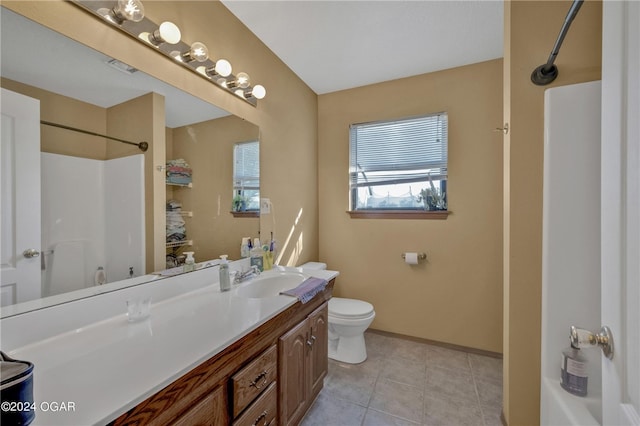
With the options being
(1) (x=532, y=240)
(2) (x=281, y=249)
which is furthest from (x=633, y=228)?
(2) (x=281, y=249)

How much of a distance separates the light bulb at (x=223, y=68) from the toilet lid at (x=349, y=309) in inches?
74.3

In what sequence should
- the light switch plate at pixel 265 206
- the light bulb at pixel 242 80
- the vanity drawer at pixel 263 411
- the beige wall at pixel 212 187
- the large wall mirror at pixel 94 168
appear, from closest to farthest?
the large wall mirror at pixel 94 168, the vanity drawer at pixel 263 411, the beige wall at pixel 212 187, the light bulb at pixel 242 80, the light switch plate at pixel 265 206

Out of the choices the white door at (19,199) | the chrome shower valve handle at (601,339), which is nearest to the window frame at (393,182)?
the chrome shower valve handle at (601,339)

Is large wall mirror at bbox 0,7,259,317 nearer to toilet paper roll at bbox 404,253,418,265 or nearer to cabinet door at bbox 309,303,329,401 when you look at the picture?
cabinet door at bbox 309,303,329,401

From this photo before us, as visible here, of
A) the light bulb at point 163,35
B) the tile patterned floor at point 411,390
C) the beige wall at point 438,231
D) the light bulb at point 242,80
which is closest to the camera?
the light bulb at point 163,35

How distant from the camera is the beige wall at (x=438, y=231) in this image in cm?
216

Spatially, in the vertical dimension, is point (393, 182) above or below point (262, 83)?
below

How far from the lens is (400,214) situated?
2.45 metres

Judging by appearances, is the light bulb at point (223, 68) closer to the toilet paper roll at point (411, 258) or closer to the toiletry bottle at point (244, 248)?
the toiletry bottle at point (244, 248)

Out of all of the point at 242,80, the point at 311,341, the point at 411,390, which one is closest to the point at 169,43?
the point at 242,80

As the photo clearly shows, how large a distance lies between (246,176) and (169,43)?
2.74ft

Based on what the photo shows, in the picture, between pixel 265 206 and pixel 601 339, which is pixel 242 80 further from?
pixel 601 339

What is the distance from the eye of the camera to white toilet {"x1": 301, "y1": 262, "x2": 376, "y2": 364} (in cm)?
201

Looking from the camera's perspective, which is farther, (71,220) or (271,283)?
(271,283)
